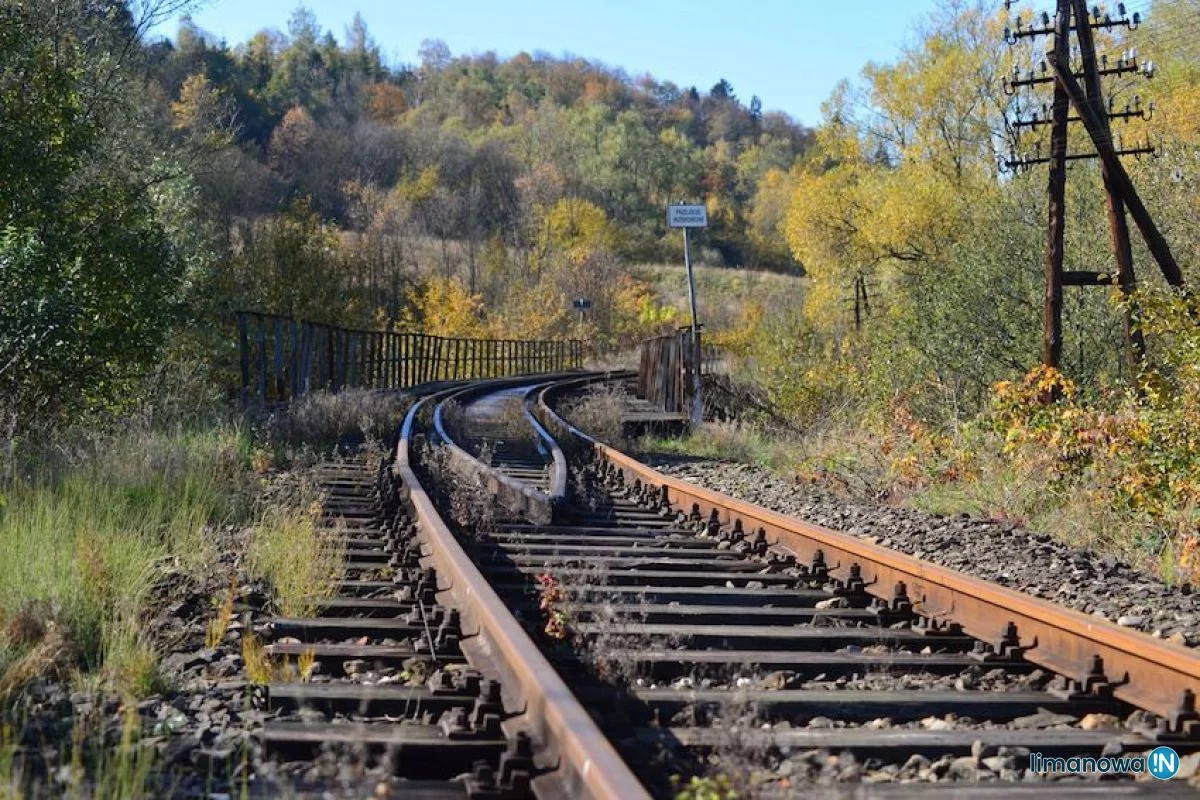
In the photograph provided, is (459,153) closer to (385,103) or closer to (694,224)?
(385,103)

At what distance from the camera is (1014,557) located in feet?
24.6

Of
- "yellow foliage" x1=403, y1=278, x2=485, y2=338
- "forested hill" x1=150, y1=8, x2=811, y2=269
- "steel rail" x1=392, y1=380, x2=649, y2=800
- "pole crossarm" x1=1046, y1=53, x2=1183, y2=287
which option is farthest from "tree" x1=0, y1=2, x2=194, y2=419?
"forested hill" x1=150, y1=8, x2=811, y2=269

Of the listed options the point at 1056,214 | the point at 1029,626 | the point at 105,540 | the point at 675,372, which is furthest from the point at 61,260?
the point at 675,372

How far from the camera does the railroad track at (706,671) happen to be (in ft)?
11.8

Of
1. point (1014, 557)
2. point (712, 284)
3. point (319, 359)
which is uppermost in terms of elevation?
point (712, 284)

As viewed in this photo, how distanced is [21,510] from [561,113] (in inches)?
4440

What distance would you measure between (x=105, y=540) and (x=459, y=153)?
104786 millimetres

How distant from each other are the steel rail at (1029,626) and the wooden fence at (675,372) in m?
11.7

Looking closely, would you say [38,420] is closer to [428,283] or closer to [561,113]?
[428,283]

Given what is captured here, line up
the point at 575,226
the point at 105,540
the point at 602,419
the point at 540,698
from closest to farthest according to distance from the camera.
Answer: the point at 540,698 < the point at 105,540 < the point at 602,419 < the point at 575,226

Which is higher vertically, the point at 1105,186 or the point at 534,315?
the point at 534,315

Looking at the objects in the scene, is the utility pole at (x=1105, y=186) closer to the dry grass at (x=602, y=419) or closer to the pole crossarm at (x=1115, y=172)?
the pole crossarm at (x=1115, y=172)

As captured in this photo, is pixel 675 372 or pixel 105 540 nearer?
pixel 105 540

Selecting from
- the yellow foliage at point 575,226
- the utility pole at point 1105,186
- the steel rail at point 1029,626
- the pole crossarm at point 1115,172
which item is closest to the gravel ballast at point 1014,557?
the steel rail at point 1029,626
